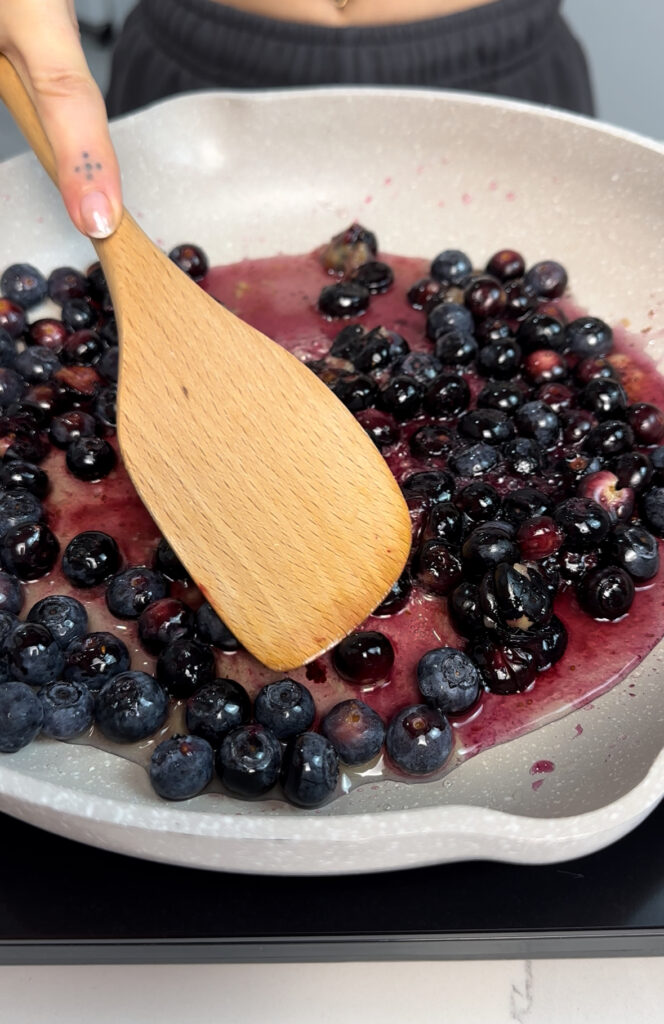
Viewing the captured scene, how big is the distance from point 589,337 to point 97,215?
807 millimetres

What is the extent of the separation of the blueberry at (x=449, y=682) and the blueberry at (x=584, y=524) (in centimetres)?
25

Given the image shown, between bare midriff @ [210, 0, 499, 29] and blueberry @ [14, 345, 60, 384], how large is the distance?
32.7 inches

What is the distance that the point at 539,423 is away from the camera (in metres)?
1.40

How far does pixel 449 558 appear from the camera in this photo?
121cm

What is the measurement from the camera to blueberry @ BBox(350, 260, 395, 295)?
1664 mm

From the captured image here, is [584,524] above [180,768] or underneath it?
above

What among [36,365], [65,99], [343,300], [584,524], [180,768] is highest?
[65,99]

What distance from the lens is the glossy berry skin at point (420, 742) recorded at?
1043 mm

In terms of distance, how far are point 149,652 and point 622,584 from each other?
61 cm

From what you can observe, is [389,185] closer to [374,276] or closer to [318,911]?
[374,276]

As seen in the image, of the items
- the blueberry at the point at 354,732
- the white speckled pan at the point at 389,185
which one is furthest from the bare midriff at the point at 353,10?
the blueberry at the point at 354,732

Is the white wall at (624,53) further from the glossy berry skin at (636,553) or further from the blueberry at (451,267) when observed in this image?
the glossy berry skin at (636,553)

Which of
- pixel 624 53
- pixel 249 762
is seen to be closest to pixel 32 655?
pixel 249 762

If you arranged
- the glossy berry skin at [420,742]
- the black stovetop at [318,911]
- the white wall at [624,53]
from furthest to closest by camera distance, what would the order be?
1. the white wall at [624,53]
2. the glossy berry skin at [420,742]
3. the black stovetop at [318,911]
